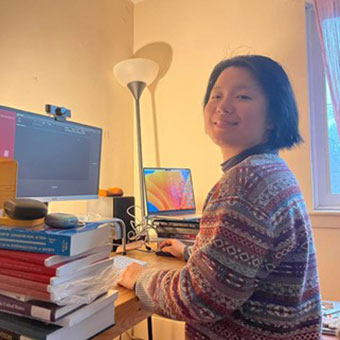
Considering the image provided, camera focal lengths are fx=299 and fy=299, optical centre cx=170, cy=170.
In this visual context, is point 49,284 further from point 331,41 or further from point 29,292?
point 331,41

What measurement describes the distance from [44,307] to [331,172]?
1479mm

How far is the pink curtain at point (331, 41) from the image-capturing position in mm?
1406

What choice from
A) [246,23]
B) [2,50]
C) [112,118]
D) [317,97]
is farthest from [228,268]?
[246,23]

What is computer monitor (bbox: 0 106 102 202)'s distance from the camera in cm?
101

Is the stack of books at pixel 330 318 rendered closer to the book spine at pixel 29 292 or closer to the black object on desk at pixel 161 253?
the black object on desk at pixel 161 253

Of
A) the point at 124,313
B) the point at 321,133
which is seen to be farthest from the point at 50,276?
the point at 321,133

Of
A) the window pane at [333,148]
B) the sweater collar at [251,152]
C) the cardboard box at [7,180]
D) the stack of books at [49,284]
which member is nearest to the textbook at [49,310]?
the stack of books at [49,284]

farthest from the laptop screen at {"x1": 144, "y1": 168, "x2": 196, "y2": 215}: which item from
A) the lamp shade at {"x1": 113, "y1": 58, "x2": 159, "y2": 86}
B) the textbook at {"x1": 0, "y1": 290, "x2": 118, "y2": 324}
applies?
A: the textbook at {"x1": 0, "y1": 290, "x2": 118, "y2": 324}

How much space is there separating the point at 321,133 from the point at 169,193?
0.85 meters

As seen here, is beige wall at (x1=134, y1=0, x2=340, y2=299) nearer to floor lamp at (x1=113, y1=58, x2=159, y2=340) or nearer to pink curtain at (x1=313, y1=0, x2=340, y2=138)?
pink curtain at (x1=313, y1=0, x2=340, y2=138)

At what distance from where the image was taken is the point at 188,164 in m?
1.84

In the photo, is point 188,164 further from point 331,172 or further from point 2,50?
point 2,50

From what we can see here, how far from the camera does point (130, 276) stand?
30.4 inches

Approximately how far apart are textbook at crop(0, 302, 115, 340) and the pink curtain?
135cm
